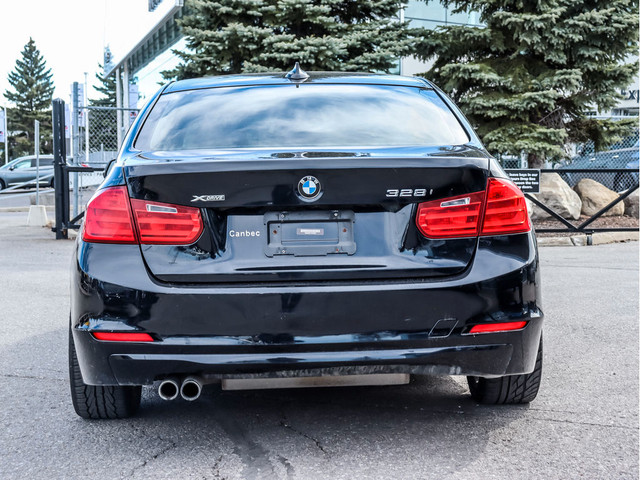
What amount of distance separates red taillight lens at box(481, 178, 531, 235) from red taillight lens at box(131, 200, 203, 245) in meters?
1.13

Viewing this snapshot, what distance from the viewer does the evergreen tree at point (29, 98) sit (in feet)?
285

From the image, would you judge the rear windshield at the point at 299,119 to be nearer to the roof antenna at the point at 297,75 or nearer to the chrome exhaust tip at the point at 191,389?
the roof antenna at the point at 297,75

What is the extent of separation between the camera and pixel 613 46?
15.4m

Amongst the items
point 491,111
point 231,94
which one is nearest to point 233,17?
point 491,111

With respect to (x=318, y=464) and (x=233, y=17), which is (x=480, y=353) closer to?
(x=318, y=464)

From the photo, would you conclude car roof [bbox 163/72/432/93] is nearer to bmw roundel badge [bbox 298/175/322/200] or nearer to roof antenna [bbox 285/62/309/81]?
roof antenna [bbox 285/62/309/81]

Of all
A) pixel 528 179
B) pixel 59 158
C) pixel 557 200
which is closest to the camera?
pixel 59 158

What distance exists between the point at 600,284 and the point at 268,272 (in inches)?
242

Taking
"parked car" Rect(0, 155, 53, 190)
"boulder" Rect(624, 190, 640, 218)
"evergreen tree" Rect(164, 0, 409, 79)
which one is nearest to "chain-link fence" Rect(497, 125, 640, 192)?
"boulder" Rect(624, 190, 640, 218)

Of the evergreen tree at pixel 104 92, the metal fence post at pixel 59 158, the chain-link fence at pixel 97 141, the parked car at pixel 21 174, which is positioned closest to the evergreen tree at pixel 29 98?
the evergreen tree at pixel 104 92

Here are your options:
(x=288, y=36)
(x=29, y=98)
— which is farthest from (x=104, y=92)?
(x=288, y=36)

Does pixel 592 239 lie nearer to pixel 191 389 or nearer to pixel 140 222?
pixel 191 389

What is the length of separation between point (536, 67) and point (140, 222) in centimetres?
1422

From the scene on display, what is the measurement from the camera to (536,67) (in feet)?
52.1
